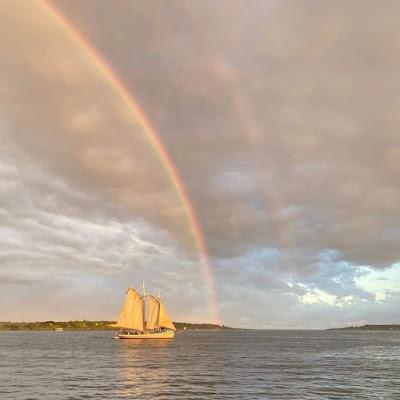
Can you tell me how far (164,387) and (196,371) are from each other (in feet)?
73.9

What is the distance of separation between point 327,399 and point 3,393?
37.1m

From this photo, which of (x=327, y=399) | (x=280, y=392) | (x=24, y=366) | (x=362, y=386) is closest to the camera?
(x=327, y=399)

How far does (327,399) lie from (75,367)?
167 feet

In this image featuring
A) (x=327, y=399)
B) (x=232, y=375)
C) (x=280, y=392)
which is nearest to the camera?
(x=327, y=399)

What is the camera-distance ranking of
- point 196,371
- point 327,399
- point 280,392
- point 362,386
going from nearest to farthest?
point 327,399
point 280,392
point 362,386
point 196,371

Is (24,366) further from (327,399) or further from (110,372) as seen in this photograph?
(327,399)

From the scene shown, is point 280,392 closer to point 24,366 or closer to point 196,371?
point 196,371

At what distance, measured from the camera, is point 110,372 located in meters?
83.9

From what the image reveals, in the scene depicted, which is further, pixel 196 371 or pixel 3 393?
pixel 196 371

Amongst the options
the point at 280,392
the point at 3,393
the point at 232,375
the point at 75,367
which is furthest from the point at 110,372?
the point at 280,392

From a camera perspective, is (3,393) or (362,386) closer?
(3,393)

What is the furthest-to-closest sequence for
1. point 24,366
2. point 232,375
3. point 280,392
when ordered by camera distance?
point 24,366 < point 232,375 < point 280,392

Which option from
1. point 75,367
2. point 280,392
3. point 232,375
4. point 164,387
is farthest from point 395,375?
point 75,367

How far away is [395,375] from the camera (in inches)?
3297
